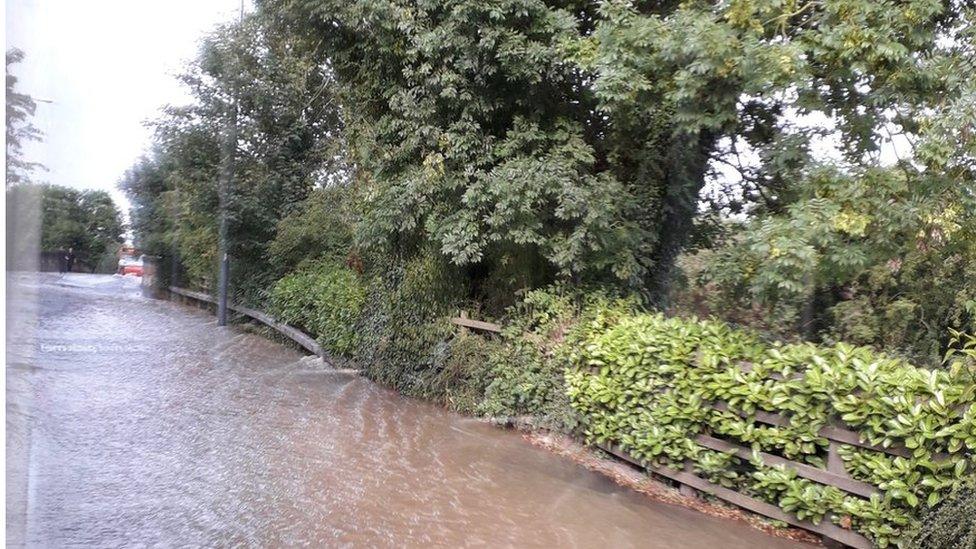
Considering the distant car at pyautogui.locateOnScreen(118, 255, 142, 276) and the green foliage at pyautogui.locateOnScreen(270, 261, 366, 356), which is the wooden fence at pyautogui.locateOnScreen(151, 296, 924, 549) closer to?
the distant car at pyautogui.locateOnScreen(118, 255, 142, 276)

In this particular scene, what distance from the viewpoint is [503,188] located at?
874cm

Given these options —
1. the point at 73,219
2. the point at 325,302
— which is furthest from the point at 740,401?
the point at 325,302

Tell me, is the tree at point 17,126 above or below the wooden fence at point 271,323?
above

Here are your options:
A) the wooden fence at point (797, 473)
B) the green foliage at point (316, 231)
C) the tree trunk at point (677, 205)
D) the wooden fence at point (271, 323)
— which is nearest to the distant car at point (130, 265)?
the wooden fence at point (271, 323)

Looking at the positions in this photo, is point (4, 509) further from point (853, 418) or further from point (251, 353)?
point (251, 353)

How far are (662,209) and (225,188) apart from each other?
1169cm

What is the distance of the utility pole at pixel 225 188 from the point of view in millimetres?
17656

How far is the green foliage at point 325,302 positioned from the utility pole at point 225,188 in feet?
5.61

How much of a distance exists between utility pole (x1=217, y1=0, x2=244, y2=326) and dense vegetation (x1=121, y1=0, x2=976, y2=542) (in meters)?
3.47

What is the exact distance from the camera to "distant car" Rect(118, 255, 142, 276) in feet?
27.6

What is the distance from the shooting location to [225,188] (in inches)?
696

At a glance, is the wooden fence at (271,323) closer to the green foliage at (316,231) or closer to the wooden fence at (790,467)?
the green foliage at (316,231)

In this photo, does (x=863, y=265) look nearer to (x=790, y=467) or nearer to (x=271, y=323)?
(x=790, y=467)

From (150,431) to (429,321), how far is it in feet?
14.4
